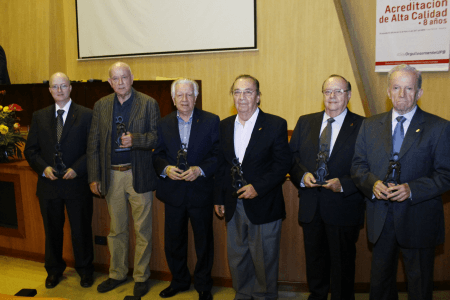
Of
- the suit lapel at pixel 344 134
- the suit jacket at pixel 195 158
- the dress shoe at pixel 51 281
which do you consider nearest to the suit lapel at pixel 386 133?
the suit lapel at pixel 344 134

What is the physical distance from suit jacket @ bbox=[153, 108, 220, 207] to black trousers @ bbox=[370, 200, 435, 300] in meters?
1.24

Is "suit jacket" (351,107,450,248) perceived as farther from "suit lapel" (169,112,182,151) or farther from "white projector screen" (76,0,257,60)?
"white projector screen" (76,0,257,60)

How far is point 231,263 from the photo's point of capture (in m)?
2.70

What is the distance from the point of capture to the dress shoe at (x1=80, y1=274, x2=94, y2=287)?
10.5ft

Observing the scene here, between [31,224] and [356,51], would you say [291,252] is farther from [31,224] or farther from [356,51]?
[356,51]

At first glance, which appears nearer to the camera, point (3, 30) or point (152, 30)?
point (152, 30)

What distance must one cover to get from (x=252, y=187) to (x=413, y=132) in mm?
1050

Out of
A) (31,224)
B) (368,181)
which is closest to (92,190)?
(31,224)

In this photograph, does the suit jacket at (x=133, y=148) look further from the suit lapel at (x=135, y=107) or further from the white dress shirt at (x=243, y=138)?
the white dress shirt at (x=243, y=138)

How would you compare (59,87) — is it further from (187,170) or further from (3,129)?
(187,170)

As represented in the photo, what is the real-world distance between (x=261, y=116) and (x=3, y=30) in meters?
7.15

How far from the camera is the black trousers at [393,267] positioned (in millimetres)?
2141

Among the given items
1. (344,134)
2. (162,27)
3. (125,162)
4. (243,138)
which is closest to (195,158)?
(243,138)

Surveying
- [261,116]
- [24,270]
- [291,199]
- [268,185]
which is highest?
[261,116]
